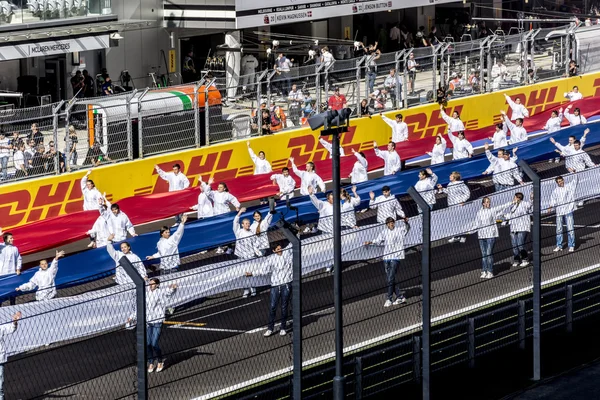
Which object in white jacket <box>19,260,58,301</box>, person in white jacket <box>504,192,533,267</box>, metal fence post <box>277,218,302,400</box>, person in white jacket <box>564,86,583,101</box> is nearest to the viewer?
metal fence post <box>277,218,302,400</box>

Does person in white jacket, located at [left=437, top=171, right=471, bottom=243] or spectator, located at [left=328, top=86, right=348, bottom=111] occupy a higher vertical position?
spectator, located at [left=328, top=86, right=348, bottom=111]

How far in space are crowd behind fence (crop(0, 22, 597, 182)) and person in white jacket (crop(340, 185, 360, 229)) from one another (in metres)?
5.46

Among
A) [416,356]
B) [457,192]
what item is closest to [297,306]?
[416,356]

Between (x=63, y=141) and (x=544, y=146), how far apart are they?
9.19 m

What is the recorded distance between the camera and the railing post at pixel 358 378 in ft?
42.3

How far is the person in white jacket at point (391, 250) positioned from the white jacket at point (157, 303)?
8.70ft

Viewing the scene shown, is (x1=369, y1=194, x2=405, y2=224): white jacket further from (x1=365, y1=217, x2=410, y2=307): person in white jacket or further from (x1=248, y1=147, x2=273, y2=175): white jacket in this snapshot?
(x1=248, y1=147, x2=273, y2=175): white jacket

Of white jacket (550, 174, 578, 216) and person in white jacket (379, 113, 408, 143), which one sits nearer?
white jacket (550, 174, 578, 216)

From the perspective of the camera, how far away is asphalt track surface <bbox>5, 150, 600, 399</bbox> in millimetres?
11734

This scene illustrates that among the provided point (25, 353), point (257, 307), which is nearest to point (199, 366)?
point (257, 307)

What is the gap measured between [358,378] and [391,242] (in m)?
1.50

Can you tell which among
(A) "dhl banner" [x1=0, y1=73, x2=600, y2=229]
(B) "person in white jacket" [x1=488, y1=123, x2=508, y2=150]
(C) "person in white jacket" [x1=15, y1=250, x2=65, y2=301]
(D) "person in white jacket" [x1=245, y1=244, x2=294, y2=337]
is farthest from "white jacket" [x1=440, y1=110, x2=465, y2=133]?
(D) "person in white jacket" [x1=245, y1=244, x2=294, y2=337]

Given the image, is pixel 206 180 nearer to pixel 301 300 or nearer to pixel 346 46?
pixel 301 300

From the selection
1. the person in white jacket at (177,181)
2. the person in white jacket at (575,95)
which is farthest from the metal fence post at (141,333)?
the person in white jacket at (575,95)
